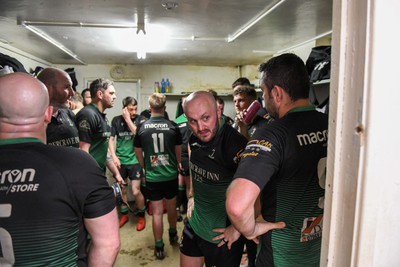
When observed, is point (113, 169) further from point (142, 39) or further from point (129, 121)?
point (142, 39)

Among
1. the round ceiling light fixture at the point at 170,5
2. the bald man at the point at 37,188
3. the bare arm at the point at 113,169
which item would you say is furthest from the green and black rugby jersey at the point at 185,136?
the bald man at the point at 37,188

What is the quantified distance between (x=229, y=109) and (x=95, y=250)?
5020mm

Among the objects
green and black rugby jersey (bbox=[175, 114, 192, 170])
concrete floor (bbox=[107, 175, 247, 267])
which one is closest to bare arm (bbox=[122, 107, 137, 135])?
green and black rugby jersey (bbox=[175, 114, 192, 170])

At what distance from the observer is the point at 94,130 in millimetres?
2711

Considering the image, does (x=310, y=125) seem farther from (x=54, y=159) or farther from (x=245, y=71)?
(x=245, y=71)

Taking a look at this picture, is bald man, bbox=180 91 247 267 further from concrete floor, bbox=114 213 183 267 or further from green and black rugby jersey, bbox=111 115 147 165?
green and black rugby jersey, bbox=111 115 147 165

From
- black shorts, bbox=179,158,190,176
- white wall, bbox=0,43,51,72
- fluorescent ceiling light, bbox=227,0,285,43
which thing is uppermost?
fluorescent ceiling light, bbox=227,0,285,43

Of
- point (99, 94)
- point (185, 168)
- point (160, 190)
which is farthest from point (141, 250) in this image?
point (99, 94)

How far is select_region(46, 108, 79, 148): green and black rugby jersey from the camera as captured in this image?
210 centimetres

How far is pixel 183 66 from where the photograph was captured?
5660 mm

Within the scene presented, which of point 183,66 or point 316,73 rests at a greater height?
point 183,66

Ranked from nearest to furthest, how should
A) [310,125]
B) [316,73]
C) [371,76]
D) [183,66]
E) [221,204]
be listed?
[371,76], [310,125], [221,204], [316,73], [183,66]

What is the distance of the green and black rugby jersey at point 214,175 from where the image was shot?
1.65 meters

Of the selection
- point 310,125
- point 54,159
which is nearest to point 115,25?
point 54,159
